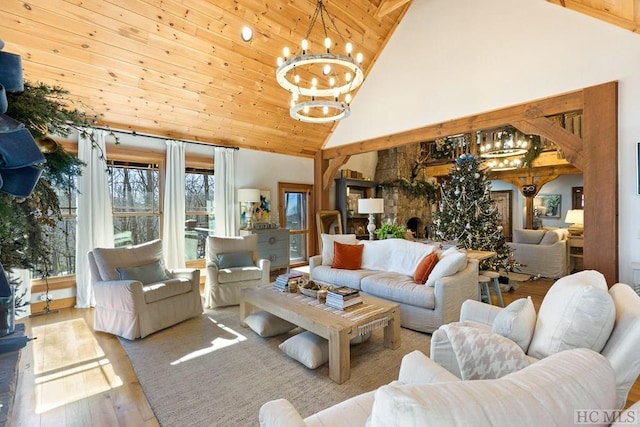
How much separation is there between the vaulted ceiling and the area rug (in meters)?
2.84

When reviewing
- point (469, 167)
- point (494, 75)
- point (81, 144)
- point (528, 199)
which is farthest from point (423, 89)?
point (528, 199)

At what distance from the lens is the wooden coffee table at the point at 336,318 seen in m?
2.32

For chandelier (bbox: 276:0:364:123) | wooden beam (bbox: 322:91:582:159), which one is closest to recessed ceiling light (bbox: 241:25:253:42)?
chandelier (bbox: 276:0:364:123)

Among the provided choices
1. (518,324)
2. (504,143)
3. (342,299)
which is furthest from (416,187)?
(518,324)

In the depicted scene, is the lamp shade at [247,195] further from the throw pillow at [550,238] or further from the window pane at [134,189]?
the throw pillow at [550,238]

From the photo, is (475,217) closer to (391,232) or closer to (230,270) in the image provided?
(391,232)

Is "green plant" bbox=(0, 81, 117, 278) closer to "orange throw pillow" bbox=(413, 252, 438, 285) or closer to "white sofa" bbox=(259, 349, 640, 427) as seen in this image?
"white sofa" bbox=(259, 349, 640, 427)

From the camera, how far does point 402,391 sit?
2.11 ft

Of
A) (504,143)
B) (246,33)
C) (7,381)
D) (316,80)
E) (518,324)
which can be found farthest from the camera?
(504,143)

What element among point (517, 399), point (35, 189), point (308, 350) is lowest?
point (308, 350)

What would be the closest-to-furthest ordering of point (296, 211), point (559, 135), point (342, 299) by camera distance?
point (342, 299) → point (559, 135) → point (296, 211)

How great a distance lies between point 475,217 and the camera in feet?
16.4

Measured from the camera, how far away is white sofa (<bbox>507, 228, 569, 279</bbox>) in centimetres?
541

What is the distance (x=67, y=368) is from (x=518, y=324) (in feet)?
11.3
